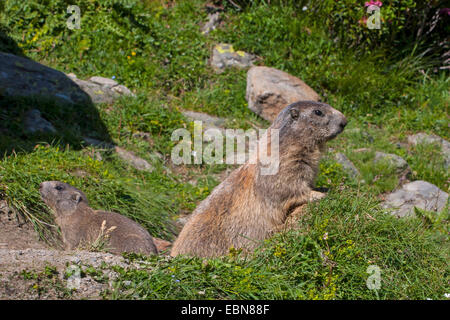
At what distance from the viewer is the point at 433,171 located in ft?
30.3

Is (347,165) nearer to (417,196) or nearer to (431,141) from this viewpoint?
(417,196)

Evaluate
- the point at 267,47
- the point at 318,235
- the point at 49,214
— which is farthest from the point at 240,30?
the point at 318,235

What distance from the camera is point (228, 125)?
9906 millimetres

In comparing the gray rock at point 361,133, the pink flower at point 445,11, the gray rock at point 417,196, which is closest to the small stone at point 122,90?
the gray rock at point 361,133

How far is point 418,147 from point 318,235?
5.75m

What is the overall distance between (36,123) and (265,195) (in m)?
4.38

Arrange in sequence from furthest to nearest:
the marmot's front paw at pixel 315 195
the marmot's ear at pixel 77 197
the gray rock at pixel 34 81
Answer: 1. the gray rock at pixel 34 81
2. the marmot's ear at pixel 77 197
3. the marmot's front paw at pixel 315 195

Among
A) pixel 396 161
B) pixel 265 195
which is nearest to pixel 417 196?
pixel 396 161

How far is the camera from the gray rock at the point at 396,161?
9164 mm

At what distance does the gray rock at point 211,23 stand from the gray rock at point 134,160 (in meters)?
4.18

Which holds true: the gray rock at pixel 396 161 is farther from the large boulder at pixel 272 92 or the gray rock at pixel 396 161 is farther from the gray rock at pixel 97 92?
the gray rock at pixel 97 92

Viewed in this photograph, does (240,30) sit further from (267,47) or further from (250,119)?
(250,119)

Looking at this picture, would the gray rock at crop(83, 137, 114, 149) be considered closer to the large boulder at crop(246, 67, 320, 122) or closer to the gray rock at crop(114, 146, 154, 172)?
the gray rock at crop(114, 146, 154, 172)

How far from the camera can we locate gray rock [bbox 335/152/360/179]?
875 centimetres
